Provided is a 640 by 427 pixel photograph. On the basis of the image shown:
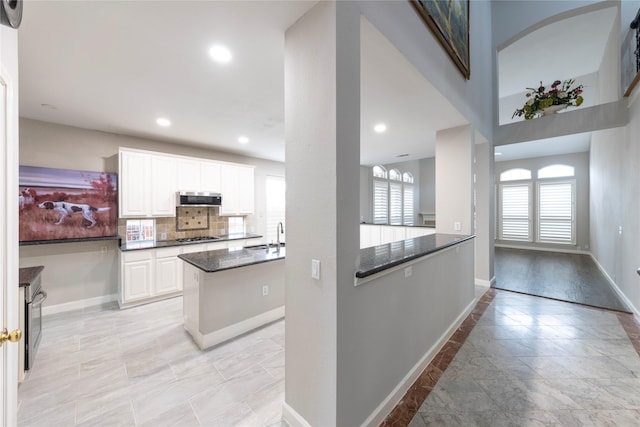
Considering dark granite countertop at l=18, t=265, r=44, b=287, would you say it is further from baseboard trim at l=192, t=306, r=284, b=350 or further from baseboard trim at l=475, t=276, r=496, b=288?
baseboard trim at l=475, t=276, r=496, b=288

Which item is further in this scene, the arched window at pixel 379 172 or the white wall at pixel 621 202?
the arched window at pixel 379 172

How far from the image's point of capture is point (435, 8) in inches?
Result: 96.2

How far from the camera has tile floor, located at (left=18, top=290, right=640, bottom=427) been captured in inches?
71.1

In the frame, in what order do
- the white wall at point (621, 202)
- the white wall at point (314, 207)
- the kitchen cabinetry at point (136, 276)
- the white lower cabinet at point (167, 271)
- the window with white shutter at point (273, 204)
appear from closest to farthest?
the white wall at point (314, 207) → the white wall at point (621, 202) → the kitchen cabinetry at point (136, 276) → the white lower cabinet at point (167, 271) → the window with white shutter at point (273, 204)

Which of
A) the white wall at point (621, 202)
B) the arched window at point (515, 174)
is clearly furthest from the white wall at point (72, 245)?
the arched window at point (515, 174)

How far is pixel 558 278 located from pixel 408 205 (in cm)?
497

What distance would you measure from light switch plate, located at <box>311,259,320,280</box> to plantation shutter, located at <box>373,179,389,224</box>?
6.60 metres

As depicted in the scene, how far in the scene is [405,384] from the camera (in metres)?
2.03

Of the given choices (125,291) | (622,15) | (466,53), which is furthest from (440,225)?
(125,291)

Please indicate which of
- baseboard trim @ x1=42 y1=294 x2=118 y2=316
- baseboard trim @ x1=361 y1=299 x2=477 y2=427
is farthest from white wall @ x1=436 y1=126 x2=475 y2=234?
baseboard trim @ x1=42 y1=294 x2=118 y2=316

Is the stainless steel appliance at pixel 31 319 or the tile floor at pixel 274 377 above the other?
the stainless steel appliance at pixel 31 319

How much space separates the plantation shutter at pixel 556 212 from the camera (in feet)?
25.6

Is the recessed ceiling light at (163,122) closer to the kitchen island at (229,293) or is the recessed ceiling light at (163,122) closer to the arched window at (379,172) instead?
the kitchen island at (229,293)

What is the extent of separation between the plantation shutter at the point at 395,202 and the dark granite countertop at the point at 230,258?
19.4 feet
